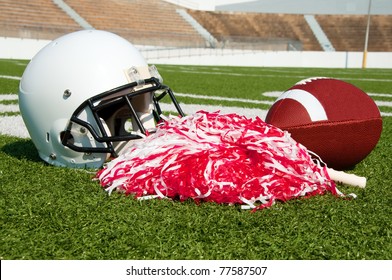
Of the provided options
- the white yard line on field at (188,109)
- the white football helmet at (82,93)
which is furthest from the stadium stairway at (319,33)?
the white football helmet at (82,93)


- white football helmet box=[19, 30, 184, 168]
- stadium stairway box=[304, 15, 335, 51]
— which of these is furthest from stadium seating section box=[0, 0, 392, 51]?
white football helmet box=[19, 30, 184, 168]

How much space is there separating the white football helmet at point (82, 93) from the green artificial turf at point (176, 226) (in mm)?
204

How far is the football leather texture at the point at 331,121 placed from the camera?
91.0 inches

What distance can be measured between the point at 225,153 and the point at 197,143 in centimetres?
13

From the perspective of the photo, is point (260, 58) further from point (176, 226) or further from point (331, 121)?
point (176, 226)

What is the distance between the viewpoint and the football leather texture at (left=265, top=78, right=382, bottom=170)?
2312mm

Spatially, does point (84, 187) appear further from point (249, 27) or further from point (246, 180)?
point (249, 27)

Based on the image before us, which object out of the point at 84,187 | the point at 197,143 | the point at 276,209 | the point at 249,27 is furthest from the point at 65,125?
the point at 249,27

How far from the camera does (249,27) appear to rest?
27.1m

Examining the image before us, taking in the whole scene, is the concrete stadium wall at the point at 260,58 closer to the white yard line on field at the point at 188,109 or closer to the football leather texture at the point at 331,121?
the white yard line on field at the point at 188,109

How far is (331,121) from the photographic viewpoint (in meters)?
2.33

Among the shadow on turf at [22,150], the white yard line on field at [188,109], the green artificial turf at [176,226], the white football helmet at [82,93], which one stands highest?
the white football helmet at [82,93]

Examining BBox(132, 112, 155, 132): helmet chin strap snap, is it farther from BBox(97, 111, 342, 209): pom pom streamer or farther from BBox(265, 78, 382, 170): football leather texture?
BBox(265, 78, 382, 170): football leather texture

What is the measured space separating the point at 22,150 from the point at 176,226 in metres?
1.50
